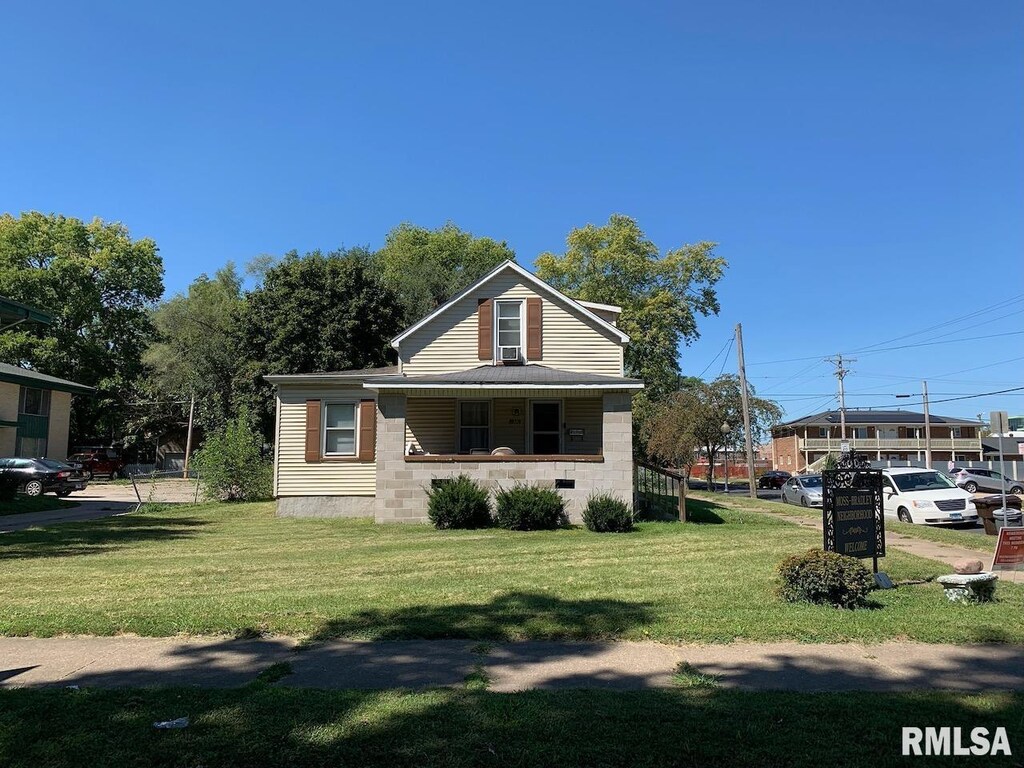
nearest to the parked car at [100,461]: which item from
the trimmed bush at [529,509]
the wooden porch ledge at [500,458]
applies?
the wooden porch ledge at [500,458]

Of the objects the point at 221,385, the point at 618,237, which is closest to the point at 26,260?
the point at 221,385

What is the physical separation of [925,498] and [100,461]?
1708 inches

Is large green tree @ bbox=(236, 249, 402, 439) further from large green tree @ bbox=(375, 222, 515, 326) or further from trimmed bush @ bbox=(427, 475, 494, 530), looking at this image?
trimmed bush @ bbox=(427, 475, 494, 530)

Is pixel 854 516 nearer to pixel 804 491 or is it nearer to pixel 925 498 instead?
pixel 925 498

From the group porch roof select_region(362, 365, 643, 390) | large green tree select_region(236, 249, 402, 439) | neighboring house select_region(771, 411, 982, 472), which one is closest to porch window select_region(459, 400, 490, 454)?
porch roof select_region(362, 365, 643, 390)

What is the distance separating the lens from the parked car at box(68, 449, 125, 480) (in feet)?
134

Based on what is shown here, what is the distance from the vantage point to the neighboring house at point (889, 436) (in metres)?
68.4

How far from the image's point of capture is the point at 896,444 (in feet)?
224

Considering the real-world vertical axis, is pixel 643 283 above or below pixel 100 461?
above

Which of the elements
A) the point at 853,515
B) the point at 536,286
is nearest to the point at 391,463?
the point at 536,286

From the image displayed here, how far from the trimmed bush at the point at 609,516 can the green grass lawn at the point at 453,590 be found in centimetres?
77

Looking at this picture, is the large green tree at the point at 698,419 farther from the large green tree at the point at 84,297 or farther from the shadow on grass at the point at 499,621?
the large green tree at the point at 84,297

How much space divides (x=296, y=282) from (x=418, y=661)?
33326 millimetres

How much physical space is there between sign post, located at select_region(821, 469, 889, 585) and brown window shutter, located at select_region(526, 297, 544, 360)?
1120 centimetres
